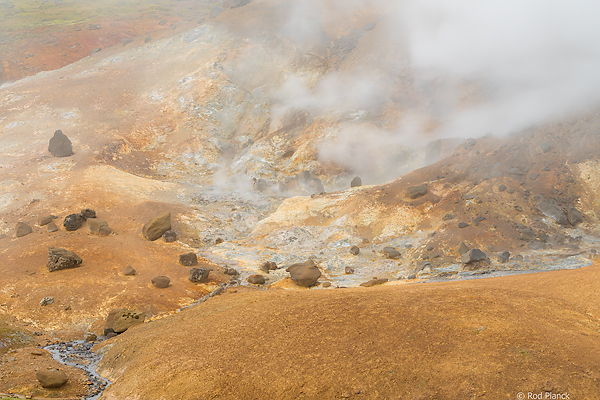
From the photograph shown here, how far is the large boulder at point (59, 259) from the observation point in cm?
1563

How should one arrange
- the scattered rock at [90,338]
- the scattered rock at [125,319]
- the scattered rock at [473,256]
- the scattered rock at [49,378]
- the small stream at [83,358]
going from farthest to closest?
Result: the scattered rock at [473,256]
the scattered rock at [125,319]
the scattered rock at [90,338]
the small stream at [83,358]
the scattered rock at [49,378]

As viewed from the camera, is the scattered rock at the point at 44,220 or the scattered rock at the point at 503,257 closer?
the scattered rock at the point at 503,257

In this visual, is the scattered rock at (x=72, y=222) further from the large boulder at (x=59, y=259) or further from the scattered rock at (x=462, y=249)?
the scattered rock at (x=462, y=249)

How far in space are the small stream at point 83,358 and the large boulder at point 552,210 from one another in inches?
715

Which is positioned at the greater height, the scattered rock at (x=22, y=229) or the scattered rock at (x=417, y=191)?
the scattered rock at (x=22, y=229)

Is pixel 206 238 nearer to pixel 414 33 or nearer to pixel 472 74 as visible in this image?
pixel 472 74

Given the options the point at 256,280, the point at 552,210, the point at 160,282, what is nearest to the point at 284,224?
the point at 256,280

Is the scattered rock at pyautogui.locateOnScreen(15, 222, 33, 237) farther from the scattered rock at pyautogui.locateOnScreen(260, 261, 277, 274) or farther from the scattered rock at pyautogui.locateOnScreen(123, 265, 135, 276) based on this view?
the scattered rock at pyautogui.locateOnScreen(260, 261, 277, 274)

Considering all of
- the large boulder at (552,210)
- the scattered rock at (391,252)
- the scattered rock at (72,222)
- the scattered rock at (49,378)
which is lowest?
the scattered rock at (391,252)

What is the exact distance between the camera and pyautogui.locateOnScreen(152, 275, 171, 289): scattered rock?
15.8 metres

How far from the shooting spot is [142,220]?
21266mm

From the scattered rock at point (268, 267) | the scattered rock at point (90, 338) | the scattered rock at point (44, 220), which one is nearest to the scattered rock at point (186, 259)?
the scattered rock at point (268, 267)

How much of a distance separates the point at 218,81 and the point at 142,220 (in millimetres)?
19436

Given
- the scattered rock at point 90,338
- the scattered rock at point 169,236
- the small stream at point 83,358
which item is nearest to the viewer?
the small stream at point 83,358
